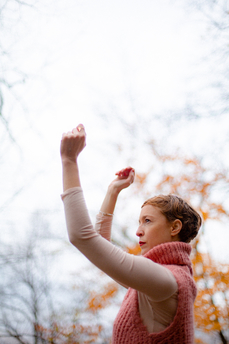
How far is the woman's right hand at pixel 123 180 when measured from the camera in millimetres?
742

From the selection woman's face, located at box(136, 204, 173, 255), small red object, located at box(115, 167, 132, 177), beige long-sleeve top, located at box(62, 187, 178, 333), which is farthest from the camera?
small red object, located at box(115, 167, 132, 177)

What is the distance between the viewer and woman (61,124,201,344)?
0.47 meters

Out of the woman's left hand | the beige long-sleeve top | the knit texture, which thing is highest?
the woman's left hand

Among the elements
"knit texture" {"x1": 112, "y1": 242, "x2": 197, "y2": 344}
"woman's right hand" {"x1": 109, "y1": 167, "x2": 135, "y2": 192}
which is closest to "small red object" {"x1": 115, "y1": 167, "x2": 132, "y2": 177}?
"woman's right hand" {"x1": 109, "y1": 167, "x2": 135, "y2": 192}

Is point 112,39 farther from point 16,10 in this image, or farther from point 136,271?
point 136,271

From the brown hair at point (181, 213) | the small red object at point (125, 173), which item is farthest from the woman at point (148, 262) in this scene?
the small red object at point (125, 173)

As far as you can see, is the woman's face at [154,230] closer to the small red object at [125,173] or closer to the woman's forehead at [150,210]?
the woman's forehead at [150,210]

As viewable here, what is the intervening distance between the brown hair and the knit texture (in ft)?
0.17

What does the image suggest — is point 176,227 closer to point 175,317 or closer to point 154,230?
point 154,230

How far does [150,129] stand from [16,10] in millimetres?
1152

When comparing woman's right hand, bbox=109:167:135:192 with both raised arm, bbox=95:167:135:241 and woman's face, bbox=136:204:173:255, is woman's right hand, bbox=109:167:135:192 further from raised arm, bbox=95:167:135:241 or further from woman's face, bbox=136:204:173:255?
woman's face, bbox=136:204:173:255

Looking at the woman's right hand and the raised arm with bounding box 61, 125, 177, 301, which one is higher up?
the woman's right hand

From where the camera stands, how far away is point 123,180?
0.75 metres

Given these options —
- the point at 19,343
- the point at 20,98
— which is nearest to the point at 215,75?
the point at 20,98
